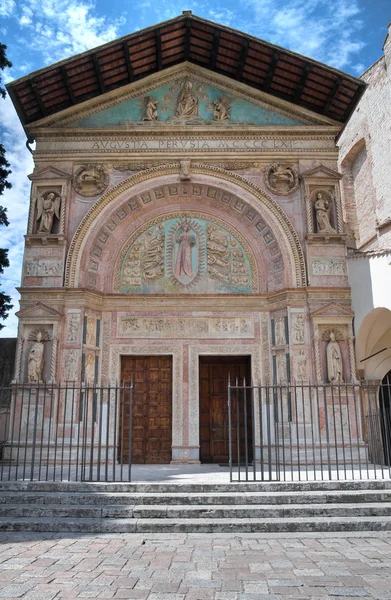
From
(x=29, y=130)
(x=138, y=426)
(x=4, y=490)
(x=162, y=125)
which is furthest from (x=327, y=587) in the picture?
(x=29, y=130)

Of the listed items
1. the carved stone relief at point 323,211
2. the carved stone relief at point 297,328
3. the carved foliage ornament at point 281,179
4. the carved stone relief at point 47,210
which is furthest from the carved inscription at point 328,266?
the carved stone relief at point 47,210

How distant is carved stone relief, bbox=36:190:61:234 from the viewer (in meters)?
14.0

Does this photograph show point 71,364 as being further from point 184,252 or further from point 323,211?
point 323,211

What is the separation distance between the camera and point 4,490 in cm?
873

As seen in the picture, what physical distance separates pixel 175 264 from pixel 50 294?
350 centimetres

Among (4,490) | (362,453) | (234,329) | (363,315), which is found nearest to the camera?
(4,490)

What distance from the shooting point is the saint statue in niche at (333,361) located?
12844 mm

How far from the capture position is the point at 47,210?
14180 millimetres

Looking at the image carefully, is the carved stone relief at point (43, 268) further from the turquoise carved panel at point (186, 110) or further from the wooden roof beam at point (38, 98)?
the wooden roof beam at point (38, 98)

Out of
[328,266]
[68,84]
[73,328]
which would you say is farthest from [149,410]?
[68,84]

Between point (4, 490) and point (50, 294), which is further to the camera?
point (50, 294)

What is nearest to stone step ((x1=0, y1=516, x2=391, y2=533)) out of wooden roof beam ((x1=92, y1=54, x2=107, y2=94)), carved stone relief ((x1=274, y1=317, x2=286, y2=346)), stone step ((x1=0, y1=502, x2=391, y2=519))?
stone step ((x1=0, y1=502, x2=391, y2=519))

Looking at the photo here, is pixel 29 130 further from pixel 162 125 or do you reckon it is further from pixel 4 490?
pixel 4 490

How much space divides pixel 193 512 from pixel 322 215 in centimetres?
908
